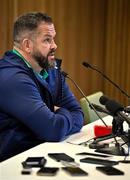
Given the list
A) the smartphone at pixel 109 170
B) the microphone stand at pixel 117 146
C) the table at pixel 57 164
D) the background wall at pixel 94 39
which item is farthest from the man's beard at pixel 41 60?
the background wall at pixel 94 39

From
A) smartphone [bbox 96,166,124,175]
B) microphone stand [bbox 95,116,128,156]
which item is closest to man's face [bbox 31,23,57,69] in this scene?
microphone stand [bbox 95,116,128,156]

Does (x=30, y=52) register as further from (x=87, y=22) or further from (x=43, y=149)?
(x=87, y=22)

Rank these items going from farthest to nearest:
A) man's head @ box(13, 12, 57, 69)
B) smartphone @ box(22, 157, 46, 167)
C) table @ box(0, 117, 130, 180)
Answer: man's head @ box(13, 12, 57, 69) → smartphone @ box(22, 157, 46, 167) → table @ box(0, 117, 130, 180)

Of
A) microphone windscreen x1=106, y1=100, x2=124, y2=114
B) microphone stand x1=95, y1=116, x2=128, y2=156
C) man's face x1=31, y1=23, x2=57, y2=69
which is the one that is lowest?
microphone stand x1=95, y1=116, x2=128, y2=156

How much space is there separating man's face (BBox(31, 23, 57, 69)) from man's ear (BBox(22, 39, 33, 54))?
0.07ft

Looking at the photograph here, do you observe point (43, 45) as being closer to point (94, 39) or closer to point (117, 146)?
point (117, 146)

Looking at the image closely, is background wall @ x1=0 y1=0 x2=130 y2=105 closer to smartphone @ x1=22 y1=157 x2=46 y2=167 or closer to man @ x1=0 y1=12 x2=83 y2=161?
man @ x1=0 y1=12 x2=83 y2=161

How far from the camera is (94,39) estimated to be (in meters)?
4.96

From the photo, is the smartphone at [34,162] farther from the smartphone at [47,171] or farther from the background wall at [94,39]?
the background wall at [94,39]

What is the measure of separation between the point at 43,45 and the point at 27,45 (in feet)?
0.33

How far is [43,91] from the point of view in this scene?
2.28m

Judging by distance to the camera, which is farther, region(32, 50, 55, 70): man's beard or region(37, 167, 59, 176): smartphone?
region(32, 50, 55, 70): man's beard

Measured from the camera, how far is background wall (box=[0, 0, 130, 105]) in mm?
4387

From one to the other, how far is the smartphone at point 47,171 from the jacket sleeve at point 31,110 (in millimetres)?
477
